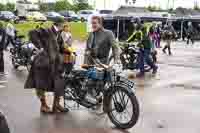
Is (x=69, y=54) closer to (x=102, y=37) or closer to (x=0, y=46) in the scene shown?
(x=102, y=37)

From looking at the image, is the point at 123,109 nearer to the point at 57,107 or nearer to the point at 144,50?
the point at 57,107

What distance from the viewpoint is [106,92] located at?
26.8 feet

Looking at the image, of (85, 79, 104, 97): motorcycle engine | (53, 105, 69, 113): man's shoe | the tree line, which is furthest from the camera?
the tree line

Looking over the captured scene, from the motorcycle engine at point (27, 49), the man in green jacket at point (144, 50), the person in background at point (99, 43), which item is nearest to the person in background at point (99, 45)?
the person in background at point (99, 43)

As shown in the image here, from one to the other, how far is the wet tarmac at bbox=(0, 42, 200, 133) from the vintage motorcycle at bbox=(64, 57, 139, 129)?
213 mm

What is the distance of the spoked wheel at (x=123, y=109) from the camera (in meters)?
7.65

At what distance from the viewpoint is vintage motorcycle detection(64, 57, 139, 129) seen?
7.78m

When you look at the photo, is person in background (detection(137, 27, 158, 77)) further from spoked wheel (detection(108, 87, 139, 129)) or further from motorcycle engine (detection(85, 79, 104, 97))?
spoked wheel (detection(108, 87, 139, 129))

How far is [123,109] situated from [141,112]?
4.49ft

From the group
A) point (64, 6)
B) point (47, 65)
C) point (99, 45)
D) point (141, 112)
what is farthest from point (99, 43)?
point (64, 6)

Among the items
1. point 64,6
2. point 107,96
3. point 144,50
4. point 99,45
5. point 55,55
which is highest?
point 99,45

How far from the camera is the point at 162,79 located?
14.4 metres

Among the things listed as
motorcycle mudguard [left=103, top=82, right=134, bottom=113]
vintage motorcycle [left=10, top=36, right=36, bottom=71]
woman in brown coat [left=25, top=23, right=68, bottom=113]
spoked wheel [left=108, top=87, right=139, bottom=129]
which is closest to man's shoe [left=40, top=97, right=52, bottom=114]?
woman in brown coat [left=25, top=23, right=68, bottom=113]

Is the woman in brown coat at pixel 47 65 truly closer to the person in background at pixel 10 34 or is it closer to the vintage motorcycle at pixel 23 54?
the vintage motorcycle at pixel 23 54
